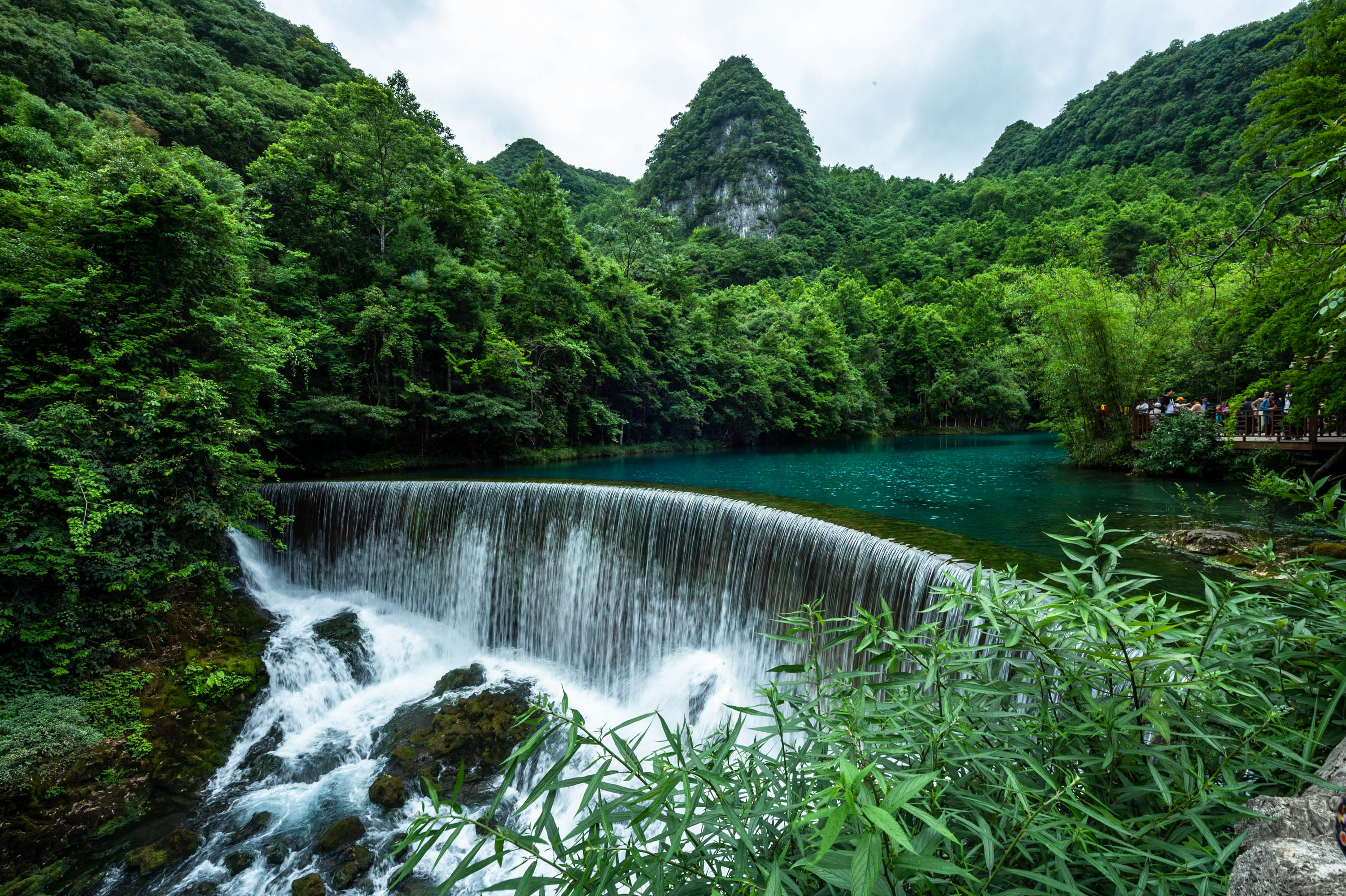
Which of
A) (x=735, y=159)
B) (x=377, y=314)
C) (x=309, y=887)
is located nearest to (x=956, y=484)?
(x=309, y=887)

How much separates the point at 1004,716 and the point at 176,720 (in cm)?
827

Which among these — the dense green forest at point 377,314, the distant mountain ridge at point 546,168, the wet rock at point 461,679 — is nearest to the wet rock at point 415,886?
the wet rock at point 461,679

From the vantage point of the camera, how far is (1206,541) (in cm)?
620

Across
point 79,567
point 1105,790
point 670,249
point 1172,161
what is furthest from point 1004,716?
point 1172,161

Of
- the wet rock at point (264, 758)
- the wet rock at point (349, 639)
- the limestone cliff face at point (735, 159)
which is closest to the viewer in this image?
the wet rock at point (264, 758)

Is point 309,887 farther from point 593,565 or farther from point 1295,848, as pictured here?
point 1295,848

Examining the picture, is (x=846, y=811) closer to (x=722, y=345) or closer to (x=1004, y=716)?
(x=1004, y=716)

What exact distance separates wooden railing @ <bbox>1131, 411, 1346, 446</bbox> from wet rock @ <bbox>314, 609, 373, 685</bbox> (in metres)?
13.8

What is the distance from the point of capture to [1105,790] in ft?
3.93

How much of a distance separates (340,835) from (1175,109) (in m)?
94.6

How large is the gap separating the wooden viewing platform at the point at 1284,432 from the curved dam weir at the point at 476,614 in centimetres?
824

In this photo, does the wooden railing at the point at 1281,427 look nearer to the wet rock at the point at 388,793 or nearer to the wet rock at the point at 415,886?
the wet rock at the point at 415,886

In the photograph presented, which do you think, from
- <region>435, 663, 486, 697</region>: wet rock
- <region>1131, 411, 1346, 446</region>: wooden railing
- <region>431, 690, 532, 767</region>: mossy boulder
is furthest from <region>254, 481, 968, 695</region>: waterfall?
<region>1131, 411, 1346, 446</region>: wooden railing

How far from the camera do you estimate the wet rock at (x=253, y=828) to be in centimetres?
505
